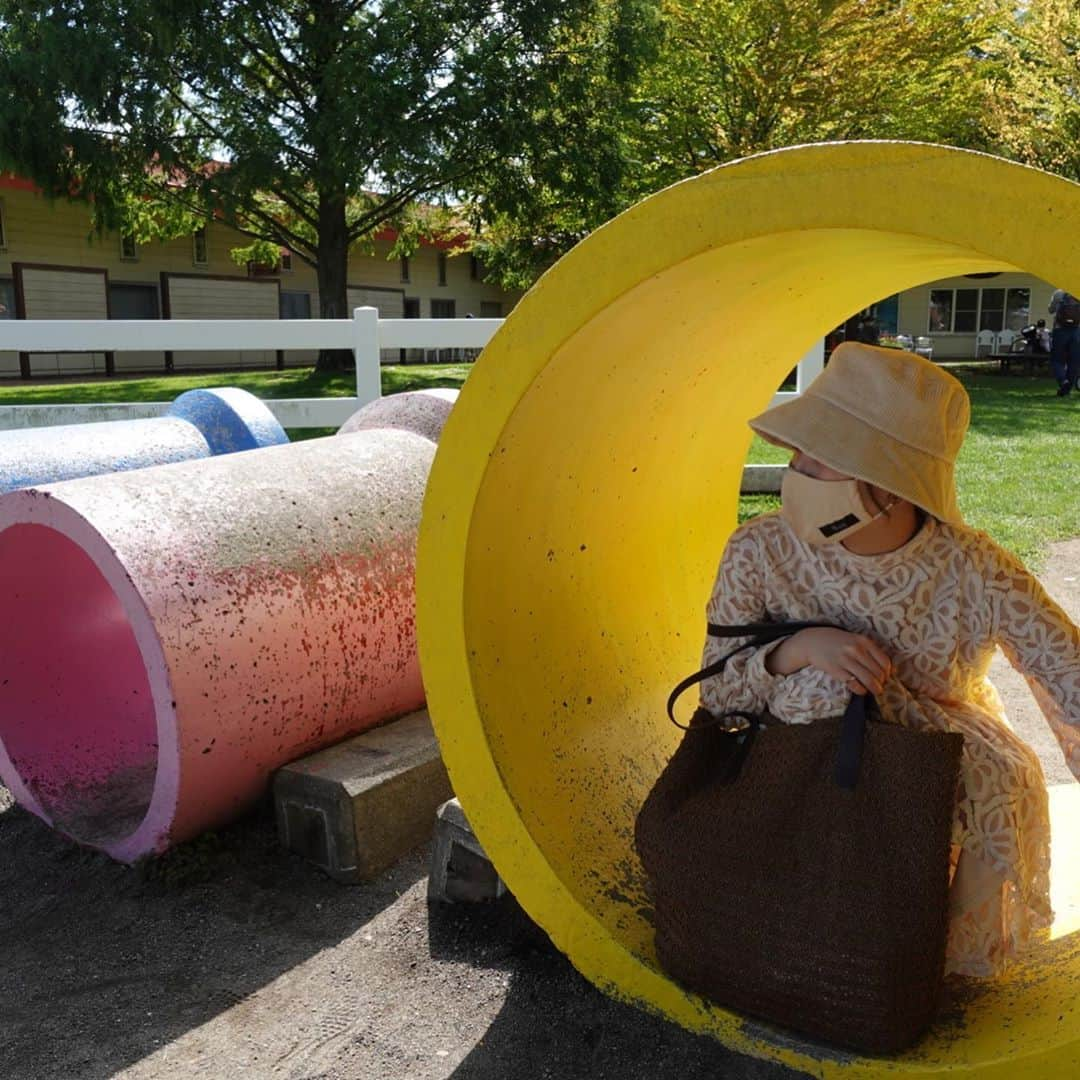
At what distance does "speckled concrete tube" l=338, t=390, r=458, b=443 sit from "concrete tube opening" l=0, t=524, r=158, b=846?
3.83 ft

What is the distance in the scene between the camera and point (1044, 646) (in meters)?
2.12

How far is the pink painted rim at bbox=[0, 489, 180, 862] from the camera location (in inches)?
115

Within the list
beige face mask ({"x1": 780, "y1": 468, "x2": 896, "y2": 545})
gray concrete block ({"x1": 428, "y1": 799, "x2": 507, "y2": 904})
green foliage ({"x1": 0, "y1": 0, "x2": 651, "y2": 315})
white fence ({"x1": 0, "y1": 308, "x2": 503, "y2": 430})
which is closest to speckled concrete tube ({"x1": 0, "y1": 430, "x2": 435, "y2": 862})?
gray concrete block ({"x1": 428, "y1": 799, "x2": 507, "y2": 904})

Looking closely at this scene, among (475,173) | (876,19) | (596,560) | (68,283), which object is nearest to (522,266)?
(475,173)

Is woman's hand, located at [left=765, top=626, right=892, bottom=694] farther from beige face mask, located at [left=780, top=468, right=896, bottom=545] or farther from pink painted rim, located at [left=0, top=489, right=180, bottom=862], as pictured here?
pink painted rim, located at [left=0, top=489, right=180, bottom=862]

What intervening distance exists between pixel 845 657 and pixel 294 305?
29.7 metres

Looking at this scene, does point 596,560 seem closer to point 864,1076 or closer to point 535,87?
point 864,1076

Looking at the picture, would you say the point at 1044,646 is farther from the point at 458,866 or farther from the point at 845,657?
the point at 458,866

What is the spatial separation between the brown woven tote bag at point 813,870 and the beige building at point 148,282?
2068 centimetres

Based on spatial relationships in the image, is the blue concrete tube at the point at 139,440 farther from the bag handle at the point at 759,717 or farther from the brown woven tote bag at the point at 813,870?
the brown woven tote bag at the point at 813,870

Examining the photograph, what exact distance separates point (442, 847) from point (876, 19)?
21930mm

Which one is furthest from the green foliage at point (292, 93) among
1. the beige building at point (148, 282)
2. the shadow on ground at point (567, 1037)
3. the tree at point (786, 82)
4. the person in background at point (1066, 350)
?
the shadow on ground at point (567, 1037)

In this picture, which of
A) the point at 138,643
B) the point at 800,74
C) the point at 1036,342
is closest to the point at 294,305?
the point at 800,74

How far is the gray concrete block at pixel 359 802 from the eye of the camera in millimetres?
3154
